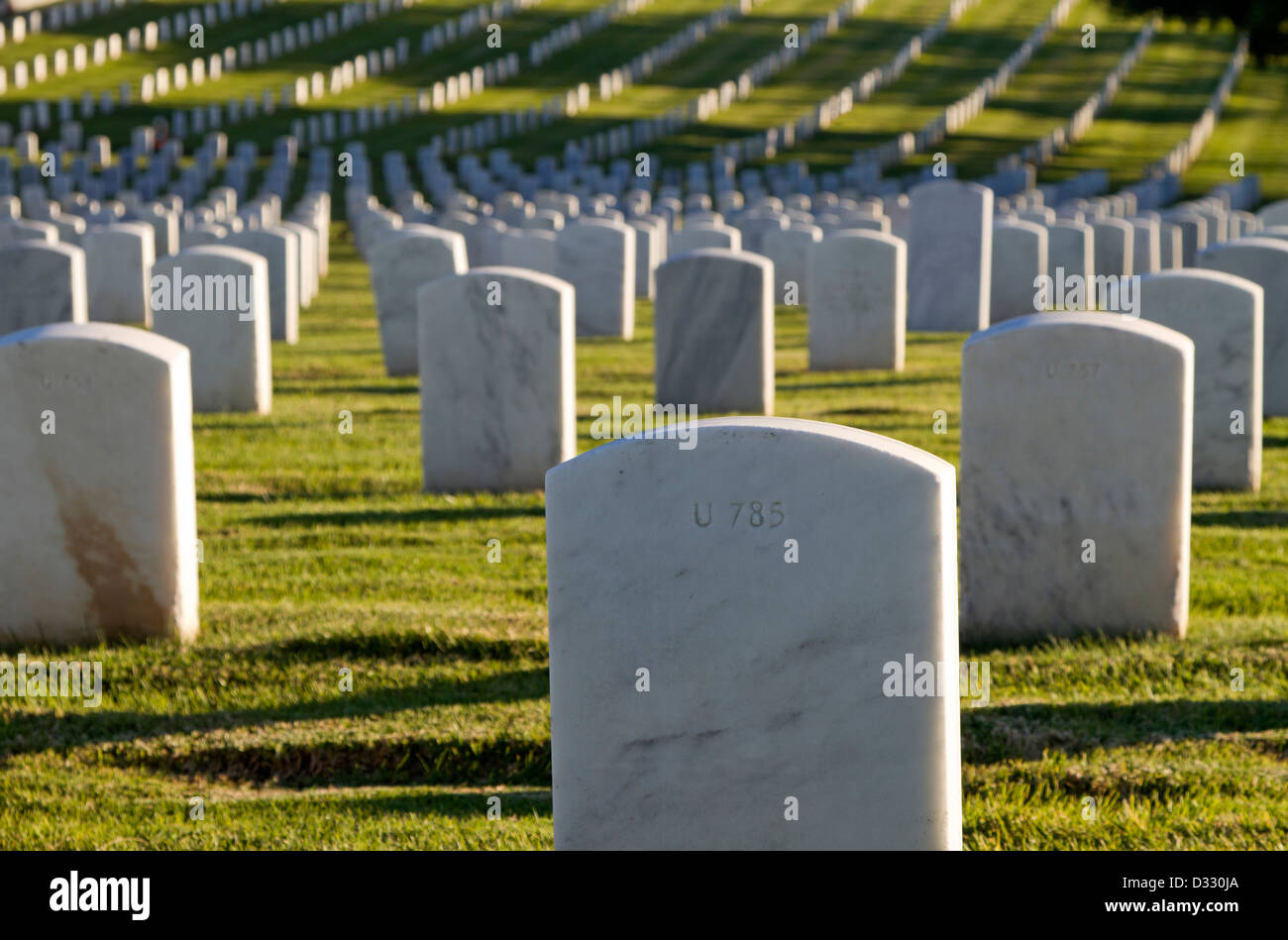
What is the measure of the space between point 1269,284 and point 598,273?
7419 mm

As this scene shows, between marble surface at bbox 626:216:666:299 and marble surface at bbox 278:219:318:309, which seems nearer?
marble surface at bbox 278:219:318:309

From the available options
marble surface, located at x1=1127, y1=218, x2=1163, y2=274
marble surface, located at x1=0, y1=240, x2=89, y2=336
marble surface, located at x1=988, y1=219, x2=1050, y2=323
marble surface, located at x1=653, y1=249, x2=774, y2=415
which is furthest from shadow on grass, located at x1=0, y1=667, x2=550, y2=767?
marble surface, located at x1=1127, y1=218, x2=1163, y2=274

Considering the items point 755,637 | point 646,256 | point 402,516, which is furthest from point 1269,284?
point 646,256

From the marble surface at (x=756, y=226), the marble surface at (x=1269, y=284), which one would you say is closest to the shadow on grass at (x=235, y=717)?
the marble surface at (x=1269, y=284)

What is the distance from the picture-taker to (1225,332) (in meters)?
9.20

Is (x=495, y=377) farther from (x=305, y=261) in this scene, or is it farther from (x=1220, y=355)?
(x=305, y=261)

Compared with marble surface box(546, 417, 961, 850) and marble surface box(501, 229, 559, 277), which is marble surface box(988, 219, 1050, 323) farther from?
marble surface box(546, 417, 961, 850)

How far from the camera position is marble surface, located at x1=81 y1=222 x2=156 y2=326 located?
17688 millimetres

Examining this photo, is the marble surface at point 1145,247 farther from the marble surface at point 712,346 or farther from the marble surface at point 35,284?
the marble surface at point 35,284

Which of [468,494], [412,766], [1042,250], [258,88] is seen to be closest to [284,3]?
[258,88]

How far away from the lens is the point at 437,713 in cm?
617

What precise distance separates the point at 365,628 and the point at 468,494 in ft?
9.14

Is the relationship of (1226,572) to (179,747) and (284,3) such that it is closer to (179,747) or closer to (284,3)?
(179,747)

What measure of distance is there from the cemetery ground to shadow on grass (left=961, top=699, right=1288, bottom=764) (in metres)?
0.01
